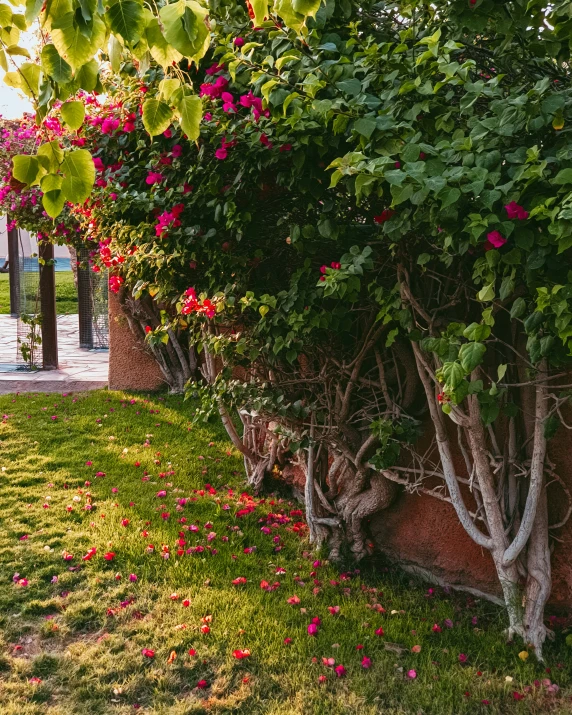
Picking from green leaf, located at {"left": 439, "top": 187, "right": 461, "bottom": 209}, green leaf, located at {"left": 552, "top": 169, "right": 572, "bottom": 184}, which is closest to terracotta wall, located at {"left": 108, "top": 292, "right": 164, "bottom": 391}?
green leaf, located at {"left": 439, "top": 187, "right": 461, "bottom": 209}

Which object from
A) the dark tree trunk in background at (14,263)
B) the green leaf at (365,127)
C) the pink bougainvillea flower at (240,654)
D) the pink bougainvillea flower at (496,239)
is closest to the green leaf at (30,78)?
the green leaf at (365,127)

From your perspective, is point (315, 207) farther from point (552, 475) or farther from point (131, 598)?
point (131, 598)

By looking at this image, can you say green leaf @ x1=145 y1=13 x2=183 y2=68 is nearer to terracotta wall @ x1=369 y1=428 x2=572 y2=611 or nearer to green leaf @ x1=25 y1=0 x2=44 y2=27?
green leaf @ x1=25 y1=0 x2=44 y2=27

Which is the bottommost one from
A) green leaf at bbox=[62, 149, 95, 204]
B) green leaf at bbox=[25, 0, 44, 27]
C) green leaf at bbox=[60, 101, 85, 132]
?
green leaf at bbox=[62, 149, 95, 204]

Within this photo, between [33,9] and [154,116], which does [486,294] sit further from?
[33,9]

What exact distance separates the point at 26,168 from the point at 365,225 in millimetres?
2072

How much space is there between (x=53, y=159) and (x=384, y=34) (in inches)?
78.5

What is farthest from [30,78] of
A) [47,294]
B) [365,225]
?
[47,294]

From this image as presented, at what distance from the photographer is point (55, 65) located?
4.71 feet

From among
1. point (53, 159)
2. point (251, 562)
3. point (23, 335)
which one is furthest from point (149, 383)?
point (53, 159)

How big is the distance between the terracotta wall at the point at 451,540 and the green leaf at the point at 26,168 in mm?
2569

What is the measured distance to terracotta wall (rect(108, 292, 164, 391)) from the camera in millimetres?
8109

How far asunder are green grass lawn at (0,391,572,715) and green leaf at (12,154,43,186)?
6.98 feet

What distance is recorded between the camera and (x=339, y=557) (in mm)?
4023
